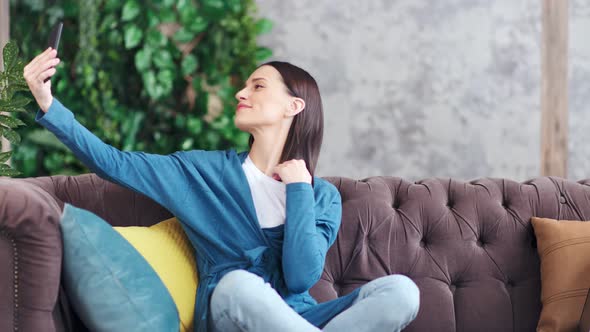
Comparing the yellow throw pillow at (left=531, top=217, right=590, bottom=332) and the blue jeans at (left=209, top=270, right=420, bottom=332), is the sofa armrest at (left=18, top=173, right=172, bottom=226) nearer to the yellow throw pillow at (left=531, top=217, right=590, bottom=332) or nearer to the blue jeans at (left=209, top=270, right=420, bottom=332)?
the blue jeans at (left=209, top=270, right=420, bottom=332)

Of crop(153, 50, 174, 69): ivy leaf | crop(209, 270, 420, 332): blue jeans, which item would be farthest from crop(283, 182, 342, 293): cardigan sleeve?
crop(153, 50, 174, 69): ivy leaf

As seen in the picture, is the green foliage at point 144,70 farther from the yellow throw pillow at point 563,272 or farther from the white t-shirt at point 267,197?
the yellow throw pillow at point 563,272

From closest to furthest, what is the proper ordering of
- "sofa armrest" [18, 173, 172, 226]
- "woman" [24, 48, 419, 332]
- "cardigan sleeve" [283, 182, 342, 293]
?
"woman" [24, 48, 419, 332] → "cardigan sleeve" [283, 182, 342, 293] → "sofa armrest" [18, 173, 172, 226]

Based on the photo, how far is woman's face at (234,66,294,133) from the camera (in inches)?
78.7

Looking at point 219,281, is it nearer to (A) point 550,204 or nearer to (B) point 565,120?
(A) point 550,204

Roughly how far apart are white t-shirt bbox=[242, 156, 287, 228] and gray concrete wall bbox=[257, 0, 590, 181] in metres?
1.53

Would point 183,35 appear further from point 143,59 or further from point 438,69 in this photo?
point 438,69

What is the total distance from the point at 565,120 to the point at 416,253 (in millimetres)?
1656

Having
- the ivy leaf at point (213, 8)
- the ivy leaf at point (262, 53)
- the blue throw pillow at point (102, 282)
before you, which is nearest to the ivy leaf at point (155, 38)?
the ivy leaf at point (213, 8)

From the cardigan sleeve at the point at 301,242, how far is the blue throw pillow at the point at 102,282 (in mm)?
330

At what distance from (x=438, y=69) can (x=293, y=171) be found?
1754 millimetres

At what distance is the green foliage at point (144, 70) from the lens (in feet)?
11.3

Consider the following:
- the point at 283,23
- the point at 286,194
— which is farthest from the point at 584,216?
the point at 283,23

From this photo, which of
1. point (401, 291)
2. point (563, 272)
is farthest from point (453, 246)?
point (401, 291)
